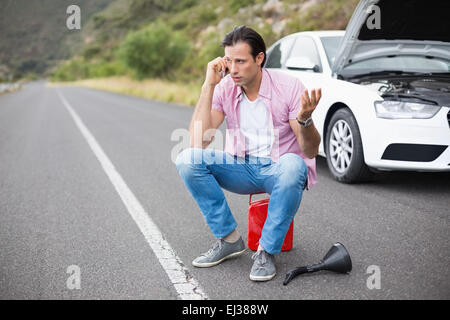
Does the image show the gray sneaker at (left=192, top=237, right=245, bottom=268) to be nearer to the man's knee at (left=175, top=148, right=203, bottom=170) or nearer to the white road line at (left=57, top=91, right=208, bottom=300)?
the white road line at (left=57, top=91, right=208, bottom=300)

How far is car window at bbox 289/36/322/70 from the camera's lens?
19.4 feet

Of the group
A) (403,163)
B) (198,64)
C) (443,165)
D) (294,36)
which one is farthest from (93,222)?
(198,64)

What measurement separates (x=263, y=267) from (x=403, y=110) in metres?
2.51

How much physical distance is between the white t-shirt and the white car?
1.84 metres

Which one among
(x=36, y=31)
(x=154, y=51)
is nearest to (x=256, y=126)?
(x=154, y=51)

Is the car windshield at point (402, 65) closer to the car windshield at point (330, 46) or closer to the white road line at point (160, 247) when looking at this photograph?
the car windshield at point (330, 46)

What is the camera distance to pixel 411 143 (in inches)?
174

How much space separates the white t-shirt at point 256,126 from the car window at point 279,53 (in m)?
3.55

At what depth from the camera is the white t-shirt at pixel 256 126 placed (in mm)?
3193

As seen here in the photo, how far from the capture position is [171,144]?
834cm

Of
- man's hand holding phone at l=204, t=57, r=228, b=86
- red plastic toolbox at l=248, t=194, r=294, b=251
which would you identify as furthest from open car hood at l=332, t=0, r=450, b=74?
red plastic toolbox at l=248, t=194, r=294, b=251

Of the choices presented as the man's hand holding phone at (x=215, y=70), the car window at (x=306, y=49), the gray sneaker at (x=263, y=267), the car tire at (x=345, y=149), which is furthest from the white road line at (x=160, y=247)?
the car window at (x=306, y=49)
